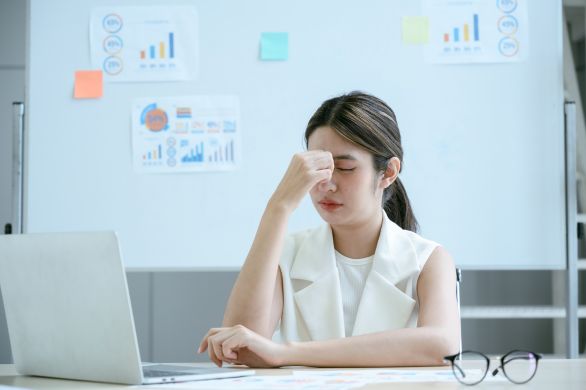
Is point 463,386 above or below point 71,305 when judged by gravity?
below

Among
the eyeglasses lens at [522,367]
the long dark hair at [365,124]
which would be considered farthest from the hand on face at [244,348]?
the long dark hair at [365,124]

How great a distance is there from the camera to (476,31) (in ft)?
9.40

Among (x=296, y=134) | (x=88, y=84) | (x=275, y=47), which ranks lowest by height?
(x=296, y=134)

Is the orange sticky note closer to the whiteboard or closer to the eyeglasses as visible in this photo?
the whiteboard

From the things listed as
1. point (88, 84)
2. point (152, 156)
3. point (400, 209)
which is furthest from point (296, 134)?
point (400, 209)

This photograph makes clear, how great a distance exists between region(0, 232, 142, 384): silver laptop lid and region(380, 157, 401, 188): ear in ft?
2.74

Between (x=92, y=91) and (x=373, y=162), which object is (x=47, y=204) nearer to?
(x=92, y=91)

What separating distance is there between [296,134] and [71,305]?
183 centimetres

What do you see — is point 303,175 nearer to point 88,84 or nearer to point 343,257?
point 343,257

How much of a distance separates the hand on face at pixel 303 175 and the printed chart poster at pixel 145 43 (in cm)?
137

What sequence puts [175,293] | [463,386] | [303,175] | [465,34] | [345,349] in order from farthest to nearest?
[175,293] → [465,34] → [303,175] → [345,349] → [463,386]

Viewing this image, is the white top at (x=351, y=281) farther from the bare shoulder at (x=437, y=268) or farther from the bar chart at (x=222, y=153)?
the bar chart at (x=222, y=153)

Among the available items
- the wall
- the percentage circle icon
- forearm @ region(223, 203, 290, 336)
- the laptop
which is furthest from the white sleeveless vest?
the wall

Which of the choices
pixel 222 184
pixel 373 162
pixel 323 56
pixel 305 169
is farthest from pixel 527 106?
pixel 305 169
